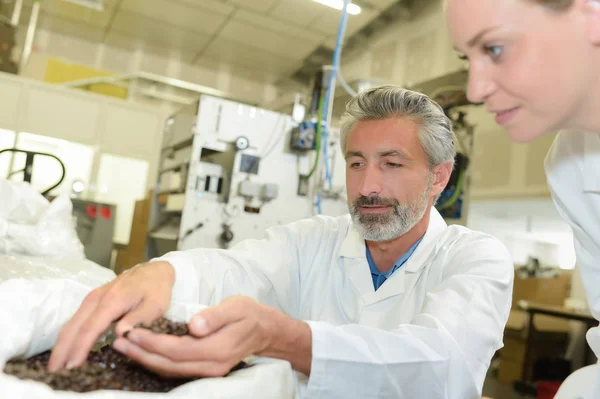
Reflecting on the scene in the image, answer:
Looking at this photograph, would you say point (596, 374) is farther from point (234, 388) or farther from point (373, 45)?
point (373, 45)

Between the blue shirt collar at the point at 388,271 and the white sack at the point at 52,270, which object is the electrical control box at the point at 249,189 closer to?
the white sack at the point at 52,270

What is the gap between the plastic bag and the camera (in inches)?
62.4

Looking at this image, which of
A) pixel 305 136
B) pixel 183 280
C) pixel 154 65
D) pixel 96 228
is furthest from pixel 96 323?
pixel 154 65

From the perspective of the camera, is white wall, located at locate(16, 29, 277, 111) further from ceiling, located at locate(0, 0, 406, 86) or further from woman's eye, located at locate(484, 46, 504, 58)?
woman's eye, located at locate(484, 46, 504, 58)

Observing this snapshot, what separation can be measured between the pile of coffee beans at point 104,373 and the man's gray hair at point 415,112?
77 cm

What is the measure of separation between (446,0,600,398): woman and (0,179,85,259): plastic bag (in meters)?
1.48

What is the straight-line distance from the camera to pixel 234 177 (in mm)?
2330

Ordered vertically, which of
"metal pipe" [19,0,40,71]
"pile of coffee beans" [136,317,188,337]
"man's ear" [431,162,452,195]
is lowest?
"pile of coffee beans" [136,317,188,337]

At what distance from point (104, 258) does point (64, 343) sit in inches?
91.0

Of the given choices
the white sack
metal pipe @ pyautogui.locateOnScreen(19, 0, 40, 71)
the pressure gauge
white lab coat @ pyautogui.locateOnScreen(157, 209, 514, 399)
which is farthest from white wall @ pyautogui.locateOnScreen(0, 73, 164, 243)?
white lab coat @ pyautogui.locateOnScreen(157, 209, 514, 399)

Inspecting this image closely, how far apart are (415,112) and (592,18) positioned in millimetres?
628

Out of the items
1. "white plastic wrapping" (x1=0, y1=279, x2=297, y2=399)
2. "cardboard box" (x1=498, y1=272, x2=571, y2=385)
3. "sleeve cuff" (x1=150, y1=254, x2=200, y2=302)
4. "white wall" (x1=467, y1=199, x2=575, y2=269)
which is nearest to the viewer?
"white plastic wrapping" (x1=0, y1=279, x2=297, y2=399)

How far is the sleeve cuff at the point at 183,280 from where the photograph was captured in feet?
3.14

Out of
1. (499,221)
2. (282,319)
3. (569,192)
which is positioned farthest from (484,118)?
(282,319)
